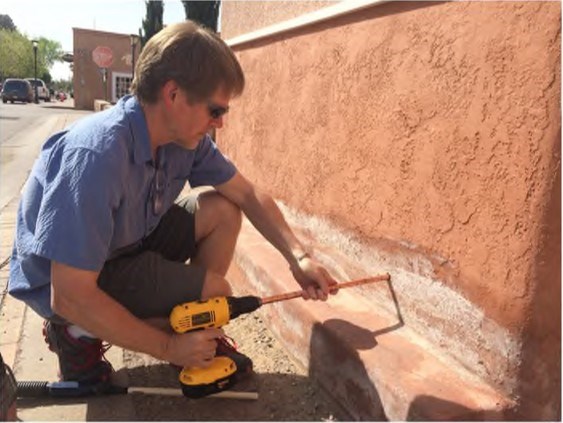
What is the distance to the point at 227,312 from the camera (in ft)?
7.27

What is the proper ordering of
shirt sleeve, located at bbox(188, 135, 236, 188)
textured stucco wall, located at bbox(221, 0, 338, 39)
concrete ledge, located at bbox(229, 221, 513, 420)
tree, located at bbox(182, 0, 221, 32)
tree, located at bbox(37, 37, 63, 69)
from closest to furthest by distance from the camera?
concrete ledge, located at bbox(229, 221, 513, 420) → shirt sleeve, located at bbox(188, 135, 236, 188) → textured stucco wall, located at bbox(221, 0, 338, 39) → tree, located at bbox(182, 0, 221, 32) → tree, located at bbox(37, 37, 63, 69)

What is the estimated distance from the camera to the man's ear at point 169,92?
201 cm

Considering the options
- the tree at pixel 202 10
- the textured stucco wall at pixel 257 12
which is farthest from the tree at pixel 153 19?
the textured stucco wall at pixel 257 12

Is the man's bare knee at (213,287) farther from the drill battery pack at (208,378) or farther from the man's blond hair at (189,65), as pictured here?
the man's blond hair at (189,65)

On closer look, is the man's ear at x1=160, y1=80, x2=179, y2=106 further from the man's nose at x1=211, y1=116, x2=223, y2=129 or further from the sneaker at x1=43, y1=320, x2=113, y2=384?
the sneaker at x1=43, y1=320, x2=113, y2=384

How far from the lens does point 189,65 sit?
2.00 m

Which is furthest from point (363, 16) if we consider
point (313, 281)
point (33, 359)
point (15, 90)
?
point (15, 90)

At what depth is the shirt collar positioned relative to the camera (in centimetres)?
203

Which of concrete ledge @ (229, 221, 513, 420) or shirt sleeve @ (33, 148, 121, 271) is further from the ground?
shirt sleeve @ (33, 148, 121, 271)

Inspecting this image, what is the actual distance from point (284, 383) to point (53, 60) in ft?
264

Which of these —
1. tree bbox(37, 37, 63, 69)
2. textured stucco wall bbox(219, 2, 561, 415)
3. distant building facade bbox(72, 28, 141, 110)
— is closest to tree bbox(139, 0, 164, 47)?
distant building facade bbox(72, 28, 141, 110)

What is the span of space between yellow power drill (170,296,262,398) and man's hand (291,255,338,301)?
35 centimetres

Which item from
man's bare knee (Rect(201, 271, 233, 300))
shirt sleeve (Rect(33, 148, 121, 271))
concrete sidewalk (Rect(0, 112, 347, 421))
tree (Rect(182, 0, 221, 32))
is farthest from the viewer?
tree (Rect(182, 0, 221, 32))

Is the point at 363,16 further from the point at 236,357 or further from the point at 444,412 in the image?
the point at 444,412
